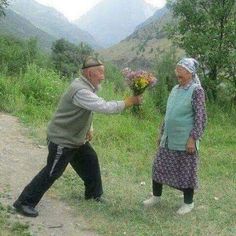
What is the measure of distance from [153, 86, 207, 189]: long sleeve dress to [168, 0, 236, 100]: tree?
731 cm

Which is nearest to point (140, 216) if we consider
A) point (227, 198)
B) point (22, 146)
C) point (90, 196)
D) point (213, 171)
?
point (90, 196)

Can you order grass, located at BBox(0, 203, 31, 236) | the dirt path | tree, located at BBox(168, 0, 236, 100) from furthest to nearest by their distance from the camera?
tree, located at BBox(168, 0, 236, 100)
the dirt path
grass, located at BBox(0, 203, 31, 236)

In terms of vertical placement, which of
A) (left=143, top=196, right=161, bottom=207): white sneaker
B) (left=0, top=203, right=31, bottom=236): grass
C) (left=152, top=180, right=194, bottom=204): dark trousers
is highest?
(left=152, top=180, right=194, bottom=204): dark trousers

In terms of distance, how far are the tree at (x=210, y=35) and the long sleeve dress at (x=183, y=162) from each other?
7305 mm

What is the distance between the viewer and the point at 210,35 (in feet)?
41.6

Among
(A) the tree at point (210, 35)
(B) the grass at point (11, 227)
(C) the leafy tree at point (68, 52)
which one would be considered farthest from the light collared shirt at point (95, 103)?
(C) the leafy tree at point (68, 52)

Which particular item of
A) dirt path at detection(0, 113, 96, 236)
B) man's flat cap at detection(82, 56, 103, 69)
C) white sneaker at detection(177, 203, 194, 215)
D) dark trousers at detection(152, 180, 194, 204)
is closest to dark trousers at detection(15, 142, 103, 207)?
dirt path at detection(0, 113, 96, 236)

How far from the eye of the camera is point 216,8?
12.7 meters

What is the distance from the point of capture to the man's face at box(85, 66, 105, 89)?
5180mm

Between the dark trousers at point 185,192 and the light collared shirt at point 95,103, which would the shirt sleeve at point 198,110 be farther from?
the light collared shirt at point 95,103

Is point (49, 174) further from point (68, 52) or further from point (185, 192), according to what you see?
point (68, 52)

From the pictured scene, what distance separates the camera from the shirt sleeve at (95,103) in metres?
4.96

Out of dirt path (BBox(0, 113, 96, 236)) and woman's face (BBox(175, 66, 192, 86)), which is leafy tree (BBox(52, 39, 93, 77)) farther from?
woman's face (BBox(175, 66, 192, 86))

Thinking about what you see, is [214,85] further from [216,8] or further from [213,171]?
[213,171]
